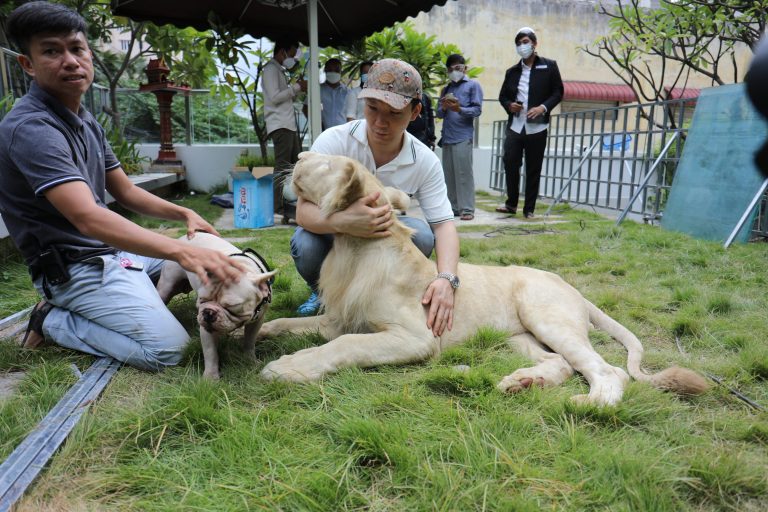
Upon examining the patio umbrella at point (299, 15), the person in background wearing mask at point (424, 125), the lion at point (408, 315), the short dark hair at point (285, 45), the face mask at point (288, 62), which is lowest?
the lion at point (408, 315)

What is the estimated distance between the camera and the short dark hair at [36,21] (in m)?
2.58

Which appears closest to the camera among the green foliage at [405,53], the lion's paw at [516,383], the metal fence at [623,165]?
the lion's paw at [516,383]

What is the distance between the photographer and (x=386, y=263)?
115 inches

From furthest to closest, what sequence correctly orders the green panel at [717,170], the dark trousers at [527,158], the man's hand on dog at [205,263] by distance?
Result: the dark trousers at [527,158]
the green panel at [717,170]
the man's hand on dog at [205,263]

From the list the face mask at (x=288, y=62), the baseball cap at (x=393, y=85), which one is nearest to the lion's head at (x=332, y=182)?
the baseball cap at (x=393, y=85)

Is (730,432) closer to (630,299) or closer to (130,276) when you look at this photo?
(630,299)

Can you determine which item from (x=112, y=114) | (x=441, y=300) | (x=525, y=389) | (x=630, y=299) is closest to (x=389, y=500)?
(x=525, y=389)

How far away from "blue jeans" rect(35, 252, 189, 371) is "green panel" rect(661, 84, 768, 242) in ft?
20.4

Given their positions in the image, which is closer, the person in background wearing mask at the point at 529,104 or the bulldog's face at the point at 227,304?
the bulldog's face at the point at 227,304

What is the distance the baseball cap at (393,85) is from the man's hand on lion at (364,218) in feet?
1.76

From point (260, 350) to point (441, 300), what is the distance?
1075 mm

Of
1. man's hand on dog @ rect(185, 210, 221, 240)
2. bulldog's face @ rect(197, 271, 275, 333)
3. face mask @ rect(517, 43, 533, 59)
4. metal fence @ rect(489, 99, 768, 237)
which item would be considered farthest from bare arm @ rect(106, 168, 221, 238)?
face mask @ rect(517, 43, 533, 59)

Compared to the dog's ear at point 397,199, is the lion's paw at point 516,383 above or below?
below

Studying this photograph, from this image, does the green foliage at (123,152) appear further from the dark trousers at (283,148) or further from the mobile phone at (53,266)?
the mobile phone at (53,266)
